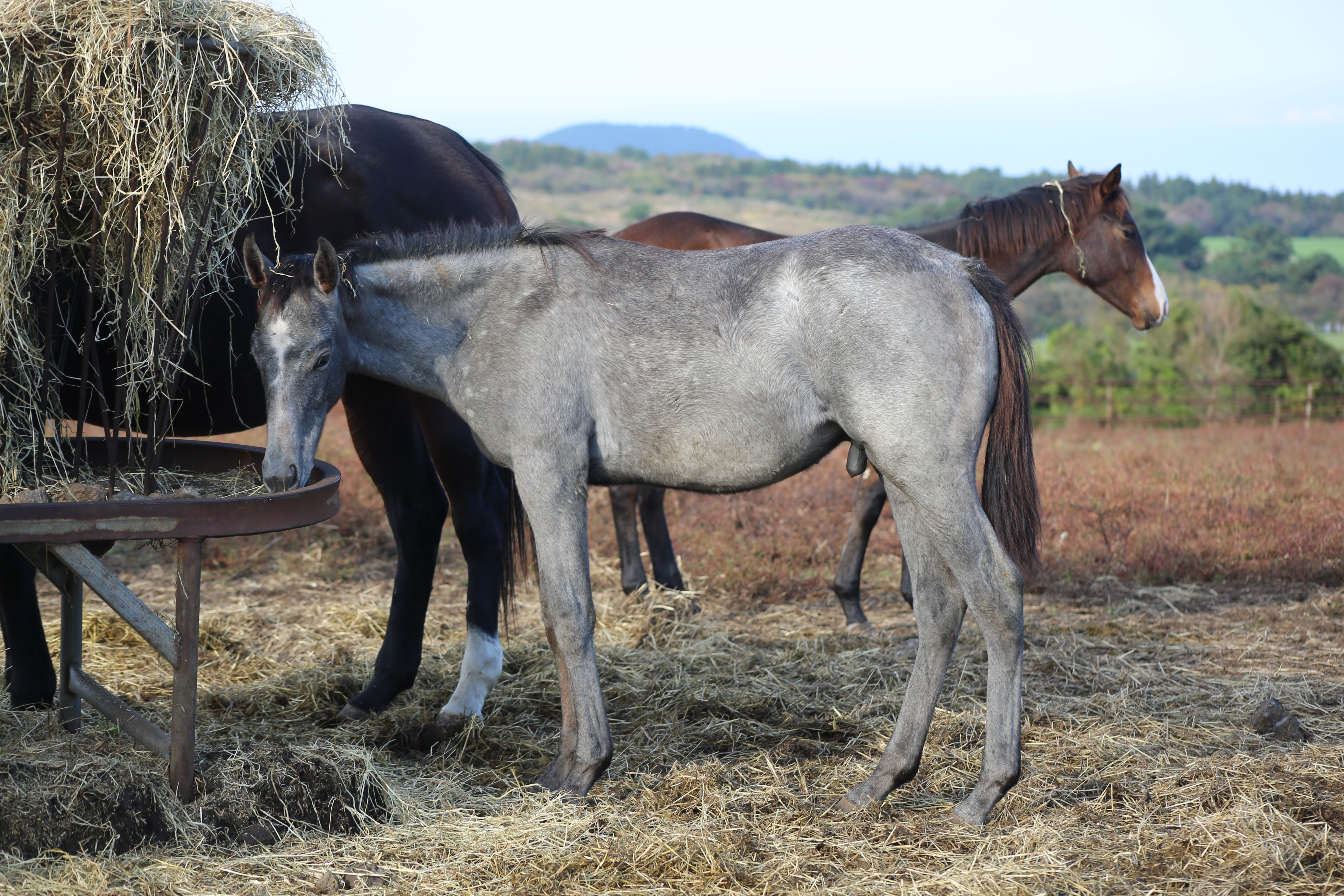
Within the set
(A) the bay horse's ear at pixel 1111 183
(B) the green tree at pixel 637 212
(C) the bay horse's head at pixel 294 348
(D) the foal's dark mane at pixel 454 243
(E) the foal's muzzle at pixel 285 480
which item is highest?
(B) the green tree at pixel 637 212

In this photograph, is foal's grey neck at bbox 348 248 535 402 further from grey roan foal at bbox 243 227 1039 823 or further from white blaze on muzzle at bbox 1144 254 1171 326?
white blaze on muzzle at bbox 1144 254 1171 326

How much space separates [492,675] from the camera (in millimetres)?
4461

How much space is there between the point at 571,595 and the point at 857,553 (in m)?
2.88

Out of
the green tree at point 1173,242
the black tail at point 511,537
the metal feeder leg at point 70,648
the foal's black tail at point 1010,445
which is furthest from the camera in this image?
the green tree at point 1173,242

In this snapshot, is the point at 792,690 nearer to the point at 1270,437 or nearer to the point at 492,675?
the point at 492,675

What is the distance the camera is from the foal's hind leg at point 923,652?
11.4 feet

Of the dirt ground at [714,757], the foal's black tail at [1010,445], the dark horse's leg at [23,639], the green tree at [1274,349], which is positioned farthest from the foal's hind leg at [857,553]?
the green tree at [1274,349]

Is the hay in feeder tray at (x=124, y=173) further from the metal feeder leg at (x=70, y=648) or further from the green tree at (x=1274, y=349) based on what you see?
the green tree at (x=1274, y=349)

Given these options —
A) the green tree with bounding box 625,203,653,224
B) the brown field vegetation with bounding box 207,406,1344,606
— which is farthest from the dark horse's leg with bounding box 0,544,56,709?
the green tree with bounding box 625,203,653,224

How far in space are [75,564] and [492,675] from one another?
1.84 meters

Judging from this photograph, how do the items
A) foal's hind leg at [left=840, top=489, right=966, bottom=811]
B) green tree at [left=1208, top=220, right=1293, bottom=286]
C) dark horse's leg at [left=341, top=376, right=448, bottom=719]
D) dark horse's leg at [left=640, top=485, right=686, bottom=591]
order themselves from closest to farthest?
foal's hind leg at [left=840, top=489, right=966, bottom=811]
dark horse's leg at [left=341, top=376, right=448, bottom=719]
dark horse's leg at [left=640, top=485, right=686, bottom=591]
green tree at [left=1208, top=220, right=1293, bottom=286]

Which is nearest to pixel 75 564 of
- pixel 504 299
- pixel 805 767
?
pixel 504 299

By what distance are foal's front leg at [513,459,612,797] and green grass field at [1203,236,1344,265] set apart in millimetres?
66714

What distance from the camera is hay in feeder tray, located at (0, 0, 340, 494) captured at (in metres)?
3.00
